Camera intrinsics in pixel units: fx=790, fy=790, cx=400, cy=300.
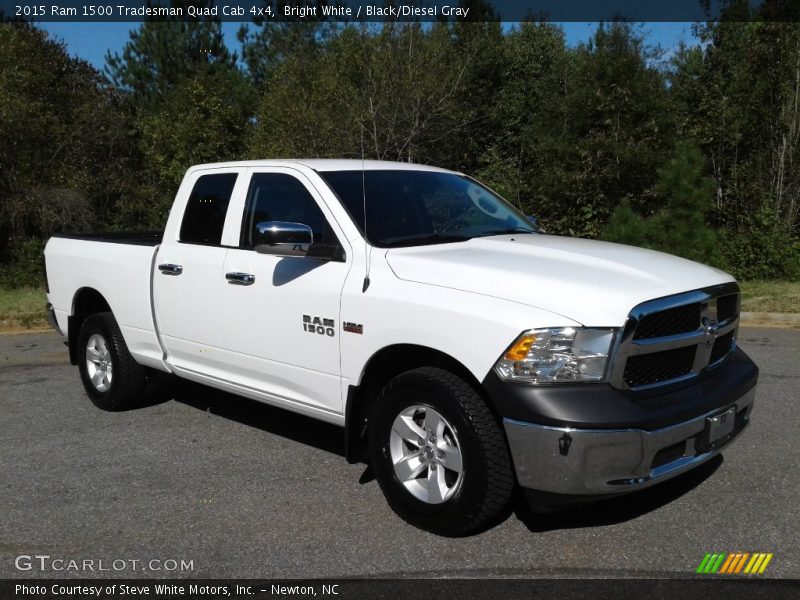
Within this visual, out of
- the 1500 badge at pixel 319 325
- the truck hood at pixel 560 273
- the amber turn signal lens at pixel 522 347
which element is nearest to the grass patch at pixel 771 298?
the truck hood at pixel 560 273

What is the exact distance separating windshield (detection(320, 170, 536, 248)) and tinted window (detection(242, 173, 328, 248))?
20cm

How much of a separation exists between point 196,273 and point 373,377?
1652 millimetres

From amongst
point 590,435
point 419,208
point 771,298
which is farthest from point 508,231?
point 771,298

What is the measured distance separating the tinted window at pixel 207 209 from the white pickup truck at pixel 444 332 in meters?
0.01

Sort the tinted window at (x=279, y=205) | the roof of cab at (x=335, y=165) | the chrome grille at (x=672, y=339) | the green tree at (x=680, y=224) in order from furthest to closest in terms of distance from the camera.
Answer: the green tree at (x=680, y=224) → the roof of cab at (x=335, y=165) → the tinted window at (x=279, y=205) → the chrome grille at (x=672, y=339)

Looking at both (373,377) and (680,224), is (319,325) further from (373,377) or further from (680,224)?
(680,224)

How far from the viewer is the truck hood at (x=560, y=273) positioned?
352 centimetres

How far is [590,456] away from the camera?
11.1 ft

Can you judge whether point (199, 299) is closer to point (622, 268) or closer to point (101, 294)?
point (101, 294)

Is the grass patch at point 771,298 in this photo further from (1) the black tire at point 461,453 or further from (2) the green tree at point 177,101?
(2) the green tree at point 177,101

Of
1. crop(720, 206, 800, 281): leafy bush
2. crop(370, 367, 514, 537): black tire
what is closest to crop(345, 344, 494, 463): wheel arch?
crop(370, 367, 514, 537): black tire

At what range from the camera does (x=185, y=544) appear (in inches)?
153

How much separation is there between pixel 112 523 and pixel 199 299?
1600 mm

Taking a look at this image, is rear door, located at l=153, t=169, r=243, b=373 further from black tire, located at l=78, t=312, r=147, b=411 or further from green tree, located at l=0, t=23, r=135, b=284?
green tree, located at l=0, t=23, r=135, b=284
